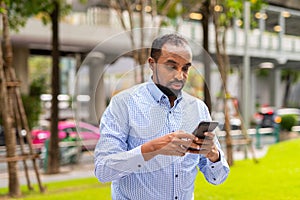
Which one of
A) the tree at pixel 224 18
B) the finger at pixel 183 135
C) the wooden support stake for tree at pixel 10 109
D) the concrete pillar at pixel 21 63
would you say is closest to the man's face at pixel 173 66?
the finger at pixel 183 135

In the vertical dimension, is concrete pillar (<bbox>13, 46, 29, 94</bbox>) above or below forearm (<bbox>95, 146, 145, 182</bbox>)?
below

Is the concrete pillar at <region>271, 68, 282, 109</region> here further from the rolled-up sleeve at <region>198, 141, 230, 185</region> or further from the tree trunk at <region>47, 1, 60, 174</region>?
the rolled-up sleeve at <region>198, 141, 230, 185</region>

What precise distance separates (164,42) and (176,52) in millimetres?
48

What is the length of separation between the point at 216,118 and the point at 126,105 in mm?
224

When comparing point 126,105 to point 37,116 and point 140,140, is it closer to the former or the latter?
point 140,140

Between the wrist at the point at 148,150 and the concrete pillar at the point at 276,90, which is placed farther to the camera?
the concrete pillar at the point at 276,90

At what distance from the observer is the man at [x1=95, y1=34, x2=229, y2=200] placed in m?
1.07

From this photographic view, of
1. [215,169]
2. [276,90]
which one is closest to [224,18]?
[276,90]

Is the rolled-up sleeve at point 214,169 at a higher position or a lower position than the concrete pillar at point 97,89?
lower

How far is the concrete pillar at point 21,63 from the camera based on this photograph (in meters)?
13.3

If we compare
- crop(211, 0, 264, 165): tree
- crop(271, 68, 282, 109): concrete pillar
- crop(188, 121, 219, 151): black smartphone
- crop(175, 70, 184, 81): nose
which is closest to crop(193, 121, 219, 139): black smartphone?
crop(188, 121, 219, 151): black smartphone

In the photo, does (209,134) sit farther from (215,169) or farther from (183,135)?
(215,169)

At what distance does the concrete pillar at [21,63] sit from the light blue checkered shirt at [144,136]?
12.4 metres

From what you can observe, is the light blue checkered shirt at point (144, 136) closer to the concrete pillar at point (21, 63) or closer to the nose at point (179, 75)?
the nose at point (179, 75)
